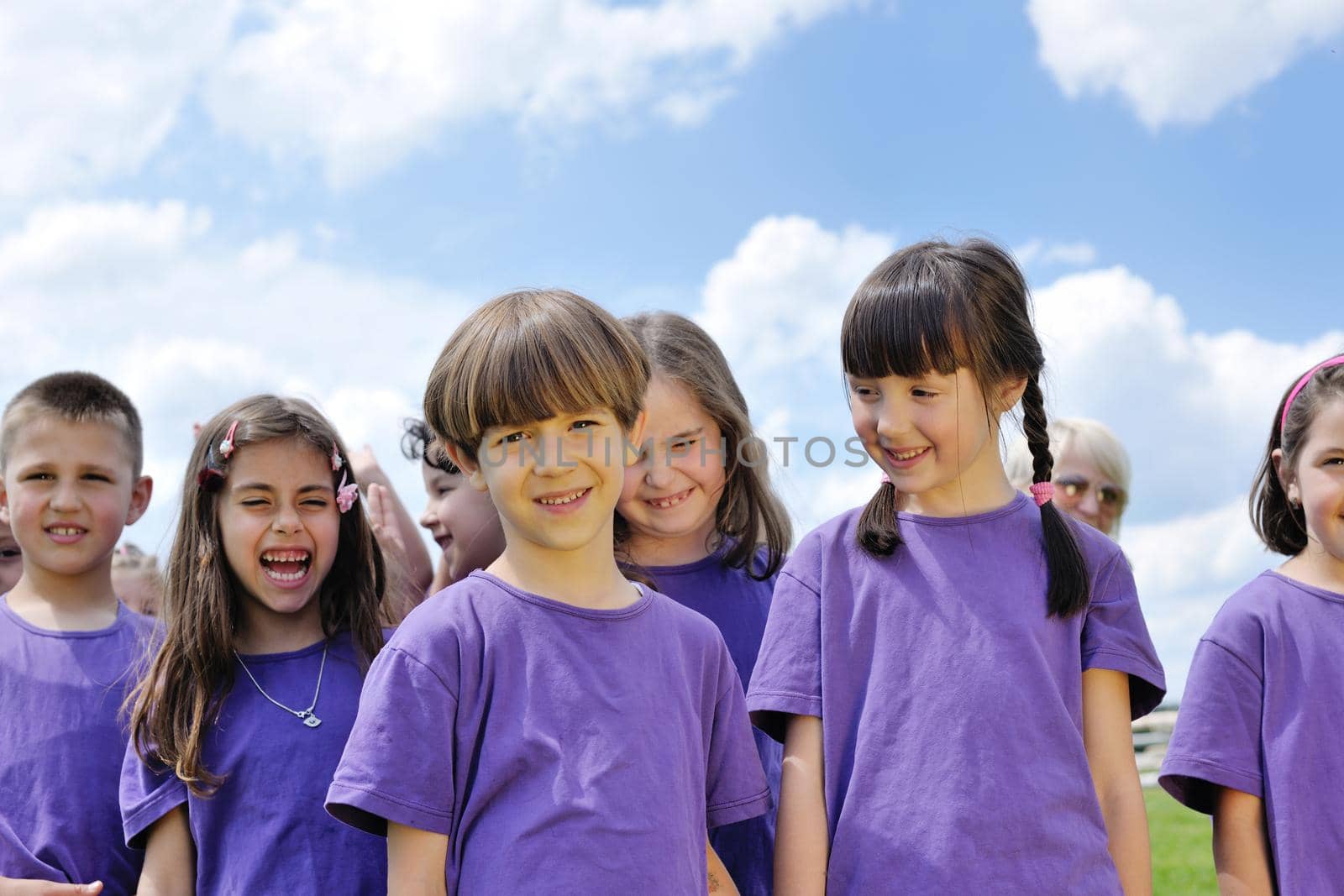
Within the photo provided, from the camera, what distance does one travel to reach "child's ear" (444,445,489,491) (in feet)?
8.73

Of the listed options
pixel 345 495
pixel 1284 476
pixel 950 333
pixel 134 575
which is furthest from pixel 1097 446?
pixel 134 575

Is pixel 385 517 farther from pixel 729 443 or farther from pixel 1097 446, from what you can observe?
pixel 1097 446

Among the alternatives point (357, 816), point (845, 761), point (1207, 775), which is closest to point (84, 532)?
point (357, 816)

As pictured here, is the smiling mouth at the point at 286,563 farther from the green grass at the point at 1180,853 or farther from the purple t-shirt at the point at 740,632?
the green grass at the point at 1180,853

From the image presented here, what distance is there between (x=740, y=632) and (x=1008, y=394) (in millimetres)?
999

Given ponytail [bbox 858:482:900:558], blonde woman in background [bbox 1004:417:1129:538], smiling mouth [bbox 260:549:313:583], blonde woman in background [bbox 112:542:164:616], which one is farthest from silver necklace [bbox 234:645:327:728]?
blonde woman in background [bbox 112:542:164:616]

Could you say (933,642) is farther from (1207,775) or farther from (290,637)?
(290,637)

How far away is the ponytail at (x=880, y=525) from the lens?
2.88 metres

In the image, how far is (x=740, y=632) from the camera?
132 inches

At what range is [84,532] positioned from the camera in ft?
13.3

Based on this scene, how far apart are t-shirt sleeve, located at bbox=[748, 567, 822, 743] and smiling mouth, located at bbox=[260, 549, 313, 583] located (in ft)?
4.56

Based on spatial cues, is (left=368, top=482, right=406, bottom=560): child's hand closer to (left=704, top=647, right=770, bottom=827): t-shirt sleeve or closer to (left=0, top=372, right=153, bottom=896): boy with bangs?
(left=0, top=372, right=153, bottom=896): boy with bangs

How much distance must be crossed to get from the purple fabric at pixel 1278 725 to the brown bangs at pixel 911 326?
111cm

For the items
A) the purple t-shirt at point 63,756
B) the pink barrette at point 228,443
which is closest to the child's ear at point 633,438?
the pink barrette at point 228,443
